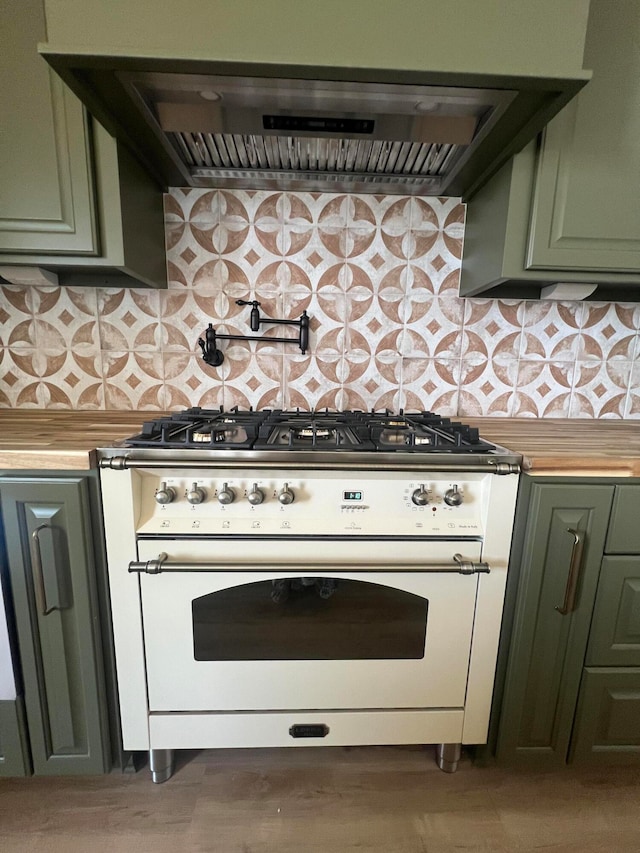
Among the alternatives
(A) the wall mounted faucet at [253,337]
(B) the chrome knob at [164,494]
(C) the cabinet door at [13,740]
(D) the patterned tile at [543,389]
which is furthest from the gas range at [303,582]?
(D) the patterned tile at [543,389]

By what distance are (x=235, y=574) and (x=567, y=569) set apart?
82 cm

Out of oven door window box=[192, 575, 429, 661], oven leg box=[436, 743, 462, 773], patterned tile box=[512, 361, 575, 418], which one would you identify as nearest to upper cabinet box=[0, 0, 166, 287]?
oven door window box=[192, 575, 429, 661]

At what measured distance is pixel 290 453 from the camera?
90 cm

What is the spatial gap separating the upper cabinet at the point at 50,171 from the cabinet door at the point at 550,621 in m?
1.29

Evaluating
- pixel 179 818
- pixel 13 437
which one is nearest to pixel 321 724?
pixel 179 818

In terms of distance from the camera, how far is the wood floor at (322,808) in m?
0.96

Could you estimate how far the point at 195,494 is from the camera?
91 centimetres

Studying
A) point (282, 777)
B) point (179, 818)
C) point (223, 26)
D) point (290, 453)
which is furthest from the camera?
point (282, 777)

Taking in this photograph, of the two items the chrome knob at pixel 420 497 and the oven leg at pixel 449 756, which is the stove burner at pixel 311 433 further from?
the oven leg at pixel 449 756

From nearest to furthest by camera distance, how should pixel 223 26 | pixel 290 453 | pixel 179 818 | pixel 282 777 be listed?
pixel 223 26 → pixel 290 453 → pixel 179 818 → pixel 282 777

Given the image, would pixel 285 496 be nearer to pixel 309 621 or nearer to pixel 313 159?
pixel 309 621

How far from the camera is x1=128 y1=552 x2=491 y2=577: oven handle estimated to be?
3.01 ft

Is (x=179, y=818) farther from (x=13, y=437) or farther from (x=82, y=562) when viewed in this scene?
(x=13, y=437)

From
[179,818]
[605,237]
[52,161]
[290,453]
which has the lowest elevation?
[179,818]
